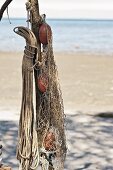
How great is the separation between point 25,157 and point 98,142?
2540 millimetres

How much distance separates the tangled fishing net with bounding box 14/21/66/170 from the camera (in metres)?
2.34

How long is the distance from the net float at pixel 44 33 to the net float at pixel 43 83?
173 mm

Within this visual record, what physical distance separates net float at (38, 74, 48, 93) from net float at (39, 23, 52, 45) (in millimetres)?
173

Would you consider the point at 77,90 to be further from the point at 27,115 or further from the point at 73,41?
the point at 73,41

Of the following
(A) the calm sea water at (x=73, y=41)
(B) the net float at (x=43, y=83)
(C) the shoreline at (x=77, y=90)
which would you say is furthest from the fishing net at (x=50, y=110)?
(A) the calm sea water at (x=73, y=41)

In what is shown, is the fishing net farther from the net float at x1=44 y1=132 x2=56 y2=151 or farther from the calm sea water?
the calm sea water

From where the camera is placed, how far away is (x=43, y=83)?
2346 millimetres

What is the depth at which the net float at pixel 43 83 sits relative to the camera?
2.35 meters

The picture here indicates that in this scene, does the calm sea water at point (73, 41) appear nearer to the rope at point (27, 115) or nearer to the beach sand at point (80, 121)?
the beach sand at point (80, 121)

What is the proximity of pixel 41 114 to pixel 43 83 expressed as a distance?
0.17m

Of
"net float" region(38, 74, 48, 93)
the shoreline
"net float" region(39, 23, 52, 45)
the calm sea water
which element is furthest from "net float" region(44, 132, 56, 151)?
the calm sea water

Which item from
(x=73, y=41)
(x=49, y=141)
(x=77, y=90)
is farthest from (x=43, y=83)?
(x=73, y=41)

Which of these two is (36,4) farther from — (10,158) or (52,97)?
(10,158)

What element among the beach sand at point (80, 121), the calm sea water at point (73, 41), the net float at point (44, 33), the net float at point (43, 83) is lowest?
the beach sand at point (80, 121)
